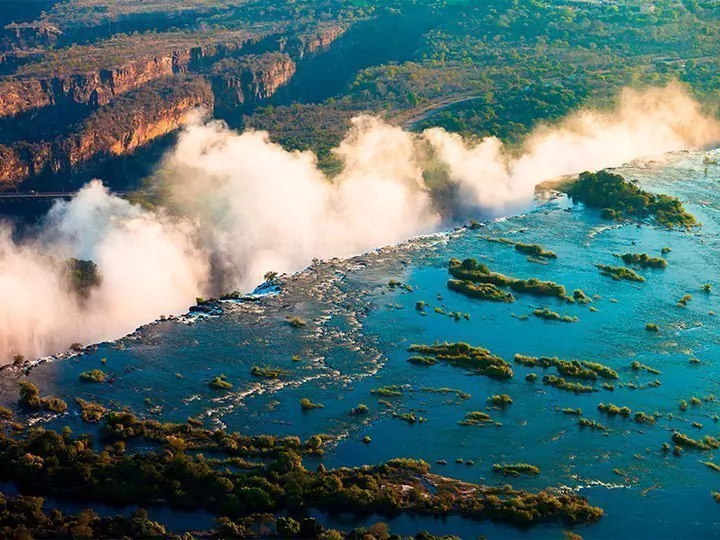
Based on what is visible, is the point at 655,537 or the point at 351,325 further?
the point at 351,325

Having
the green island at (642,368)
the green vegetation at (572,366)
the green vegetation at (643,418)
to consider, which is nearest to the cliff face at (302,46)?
the green vegetation at (572,366)

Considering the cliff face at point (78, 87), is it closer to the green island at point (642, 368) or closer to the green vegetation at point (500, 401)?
the green vegetation at point (500, 401)

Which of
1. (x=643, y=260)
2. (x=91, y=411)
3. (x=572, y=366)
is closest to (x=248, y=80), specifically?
(x=643, y=260)

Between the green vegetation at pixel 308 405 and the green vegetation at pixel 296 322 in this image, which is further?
the green vegetation at pixel 296 322

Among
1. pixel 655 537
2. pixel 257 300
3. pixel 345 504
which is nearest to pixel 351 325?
pixel 257 300

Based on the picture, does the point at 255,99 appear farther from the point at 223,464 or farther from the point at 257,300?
the point at 223,464
